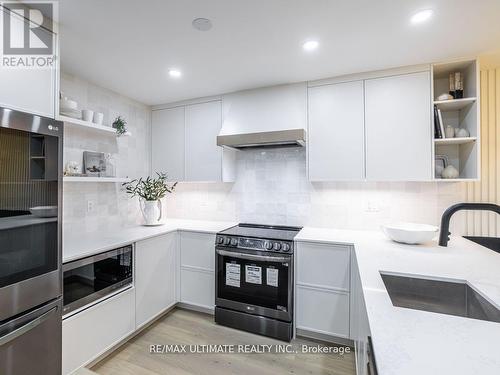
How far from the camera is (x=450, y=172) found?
2070mm

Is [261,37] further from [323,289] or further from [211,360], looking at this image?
[211,360]

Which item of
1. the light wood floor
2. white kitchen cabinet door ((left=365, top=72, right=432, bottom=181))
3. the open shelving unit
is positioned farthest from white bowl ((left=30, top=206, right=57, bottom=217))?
the open shelving unit

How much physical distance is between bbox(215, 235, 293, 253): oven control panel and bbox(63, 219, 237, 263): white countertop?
0.18 m

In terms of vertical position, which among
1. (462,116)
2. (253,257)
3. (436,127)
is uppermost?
(462,116)

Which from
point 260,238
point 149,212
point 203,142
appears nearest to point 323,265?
point 260,238

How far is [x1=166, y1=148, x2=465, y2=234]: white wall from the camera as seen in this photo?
2.34 metres

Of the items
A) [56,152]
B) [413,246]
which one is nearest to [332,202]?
[413,246]

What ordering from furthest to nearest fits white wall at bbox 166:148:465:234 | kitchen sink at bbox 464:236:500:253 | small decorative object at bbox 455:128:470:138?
white wall at bbox 166:148:465:234 < kitchen sink at bbox 464:236:500:253 < small decorative object at bbox 455:128:470:138

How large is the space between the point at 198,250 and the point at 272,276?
2.76 ft

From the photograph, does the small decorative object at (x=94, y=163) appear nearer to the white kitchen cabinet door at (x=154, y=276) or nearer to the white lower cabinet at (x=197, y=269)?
the white kitchen cabinet door at (x=154, y=276)

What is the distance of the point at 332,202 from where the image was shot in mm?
2643

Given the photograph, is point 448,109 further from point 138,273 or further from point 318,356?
point 138,273

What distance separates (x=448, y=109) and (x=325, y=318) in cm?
215

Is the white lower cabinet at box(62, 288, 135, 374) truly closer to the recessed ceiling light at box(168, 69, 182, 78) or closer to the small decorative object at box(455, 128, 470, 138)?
the recessed ceiling light at box(168, 69, 182, 78)
